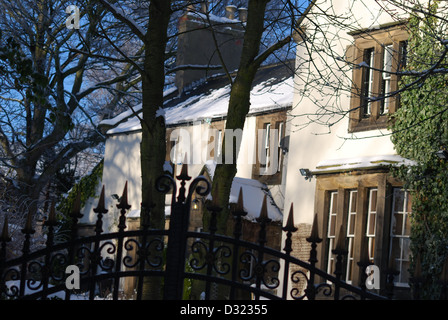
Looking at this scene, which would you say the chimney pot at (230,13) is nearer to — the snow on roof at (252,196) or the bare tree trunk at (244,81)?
the snow on roof at (252,196)

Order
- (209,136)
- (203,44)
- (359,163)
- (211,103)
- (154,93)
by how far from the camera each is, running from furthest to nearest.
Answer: (203,44) → (211,103) → (209,136) → (359,163) → (154,93)

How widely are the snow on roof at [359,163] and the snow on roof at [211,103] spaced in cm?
414

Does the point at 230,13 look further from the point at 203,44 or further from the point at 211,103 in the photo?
the point at 211,103

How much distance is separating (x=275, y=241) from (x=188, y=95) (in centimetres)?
996

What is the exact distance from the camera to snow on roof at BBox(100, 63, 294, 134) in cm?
2192

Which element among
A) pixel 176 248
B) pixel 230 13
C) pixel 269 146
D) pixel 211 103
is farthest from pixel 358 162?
pixel 230 13

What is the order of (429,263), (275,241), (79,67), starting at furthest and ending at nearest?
(79,67) → (275,241) → (429,263)

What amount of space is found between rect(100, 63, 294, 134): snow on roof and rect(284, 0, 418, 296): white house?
356cm

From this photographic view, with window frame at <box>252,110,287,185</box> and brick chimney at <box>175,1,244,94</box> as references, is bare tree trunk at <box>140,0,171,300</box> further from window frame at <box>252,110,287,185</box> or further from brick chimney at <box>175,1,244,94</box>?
brick chimney at <box>175,1,244,94</box>

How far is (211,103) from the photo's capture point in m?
25.1

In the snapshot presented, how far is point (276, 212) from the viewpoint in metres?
20.2

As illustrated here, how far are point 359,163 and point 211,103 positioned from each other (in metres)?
10.5
